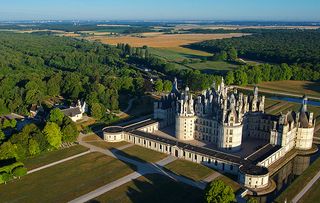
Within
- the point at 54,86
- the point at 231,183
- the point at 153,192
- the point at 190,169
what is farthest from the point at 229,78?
the point at 153,192

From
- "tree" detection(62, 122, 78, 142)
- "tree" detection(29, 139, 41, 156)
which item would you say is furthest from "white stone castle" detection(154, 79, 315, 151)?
"tree" detection(29, 139, 41, 156)

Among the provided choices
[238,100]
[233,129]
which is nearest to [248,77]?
[238,100]

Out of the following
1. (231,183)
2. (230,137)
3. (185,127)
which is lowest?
(231,183)

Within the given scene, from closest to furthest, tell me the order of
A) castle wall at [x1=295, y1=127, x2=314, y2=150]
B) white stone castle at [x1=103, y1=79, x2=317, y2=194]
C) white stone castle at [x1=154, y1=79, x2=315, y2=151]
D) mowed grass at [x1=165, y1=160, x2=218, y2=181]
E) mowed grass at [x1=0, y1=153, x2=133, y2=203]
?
1. mowed grass at [x1=0, y1=153, x2=133, y2=203]
2. mowed grass at [x1=165, y1=160, x2=218, y2=181]
3. white stone castle at [x1=103, y1=79, x2=317, y2=194]
4. white stone castle at [x1=154, y1=79, x2=315, y2=151]
5. castle wall at [x1=295, y1=127, x2=314, y2=150]

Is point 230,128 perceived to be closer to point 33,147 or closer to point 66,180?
point 66,180

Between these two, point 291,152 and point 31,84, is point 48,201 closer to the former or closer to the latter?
point 291,152

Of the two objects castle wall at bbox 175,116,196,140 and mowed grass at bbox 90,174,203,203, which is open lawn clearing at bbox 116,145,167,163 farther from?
mowed grass at bbox 90,174,203,203
